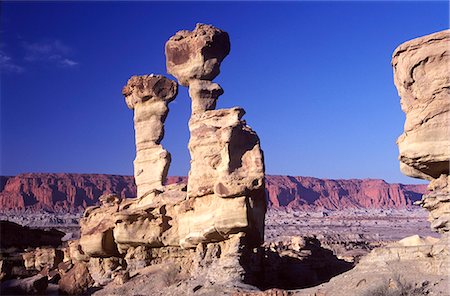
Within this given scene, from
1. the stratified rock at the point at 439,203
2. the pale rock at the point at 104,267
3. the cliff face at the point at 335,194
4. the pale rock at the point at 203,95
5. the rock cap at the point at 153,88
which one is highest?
the cliff face at the point at 335,194

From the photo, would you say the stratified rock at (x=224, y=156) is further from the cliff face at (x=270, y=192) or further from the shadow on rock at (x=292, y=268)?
the cliff face at (x=270, y=192)

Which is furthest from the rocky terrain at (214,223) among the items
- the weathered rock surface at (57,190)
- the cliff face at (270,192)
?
the weathered rock surface at (57,190)

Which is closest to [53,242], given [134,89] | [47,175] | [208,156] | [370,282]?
[134,89]

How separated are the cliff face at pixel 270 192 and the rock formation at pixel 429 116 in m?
107

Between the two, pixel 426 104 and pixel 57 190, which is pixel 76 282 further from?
pixel 57 190

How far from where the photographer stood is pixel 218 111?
907 inches

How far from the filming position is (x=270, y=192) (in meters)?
151

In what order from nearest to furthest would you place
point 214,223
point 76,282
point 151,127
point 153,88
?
point 214,223 < point 76,282 < point 153,88 < point 151,127

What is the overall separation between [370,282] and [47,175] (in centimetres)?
13447

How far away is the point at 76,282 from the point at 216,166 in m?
8.24

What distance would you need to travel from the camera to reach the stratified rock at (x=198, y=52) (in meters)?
25.3

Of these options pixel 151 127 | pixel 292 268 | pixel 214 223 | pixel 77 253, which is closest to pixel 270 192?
pixel 151 127

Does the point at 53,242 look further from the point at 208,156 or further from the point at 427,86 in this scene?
the point at 427,86

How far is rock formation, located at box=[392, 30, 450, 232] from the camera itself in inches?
618
